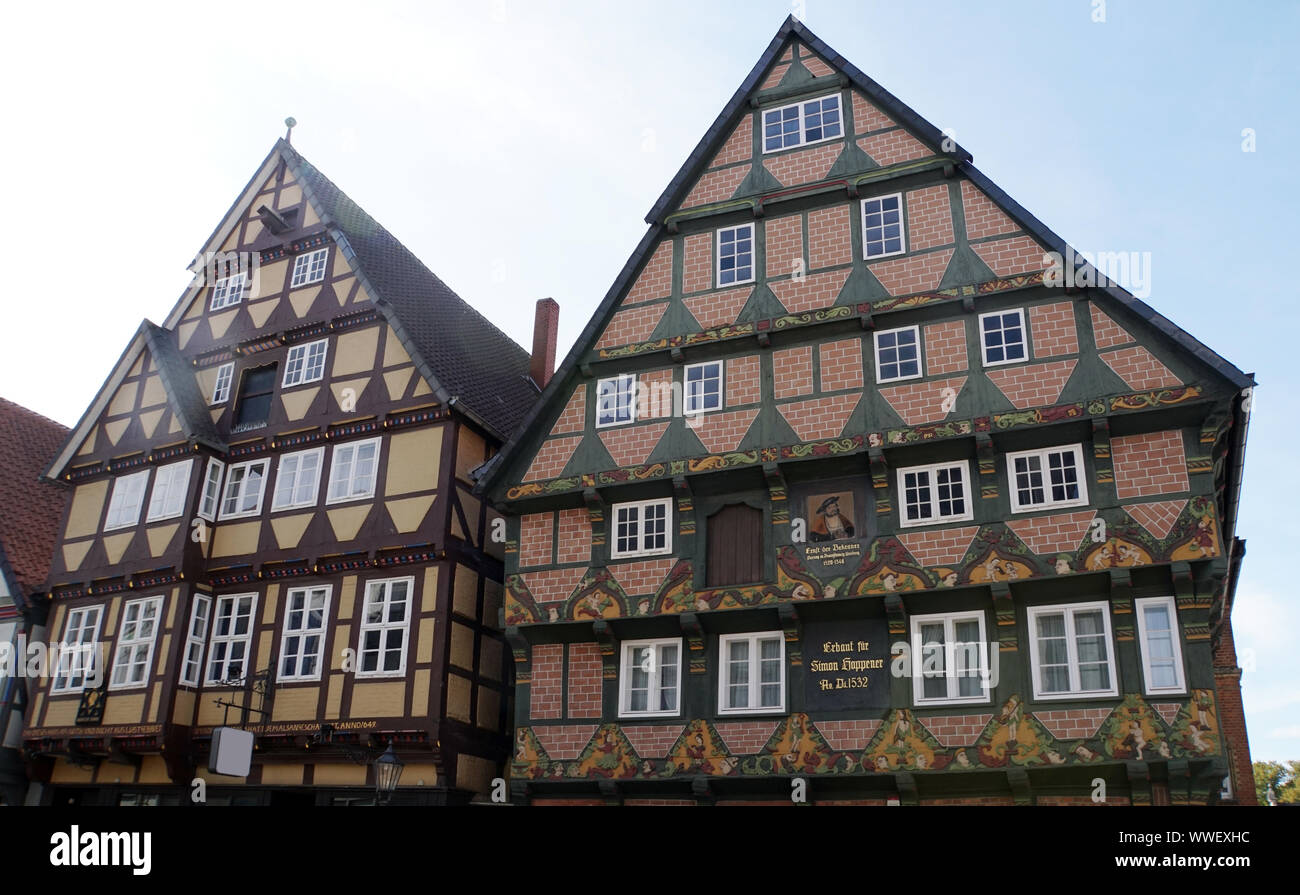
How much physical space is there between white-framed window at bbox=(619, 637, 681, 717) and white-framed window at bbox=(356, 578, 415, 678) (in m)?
4.04

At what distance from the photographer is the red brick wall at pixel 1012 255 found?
56.0ft

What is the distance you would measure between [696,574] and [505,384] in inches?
350

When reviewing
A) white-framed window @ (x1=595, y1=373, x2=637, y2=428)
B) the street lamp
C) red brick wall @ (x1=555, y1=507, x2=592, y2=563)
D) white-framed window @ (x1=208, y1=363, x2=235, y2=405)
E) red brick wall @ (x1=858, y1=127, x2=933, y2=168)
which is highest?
red brick wall @ (x1=858, y1=127, x2=933, y2=168)

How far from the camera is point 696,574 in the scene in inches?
689

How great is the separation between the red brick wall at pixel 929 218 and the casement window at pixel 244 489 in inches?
513

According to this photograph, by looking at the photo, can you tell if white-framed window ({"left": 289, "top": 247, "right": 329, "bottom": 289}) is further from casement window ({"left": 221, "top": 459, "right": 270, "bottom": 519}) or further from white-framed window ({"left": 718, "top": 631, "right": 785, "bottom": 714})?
white-framed window ({"left": 718, "top": 631, "right": 785, "bottom": 714})

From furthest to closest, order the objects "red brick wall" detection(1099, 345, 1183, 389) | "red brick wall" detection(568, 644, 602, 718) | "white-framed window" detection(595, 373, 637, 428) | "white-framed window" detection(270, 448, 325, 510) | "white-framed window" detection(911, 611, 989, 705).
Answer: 1. "white-framed window" detection(270, 448, 325, 510)
2. "white-framed window" detection(595, 373, 637, 428)
3. "red brick wall" detection(568, 644, 602, 718)
4. "red brick wall" detection(1099, 345, 1183, 389)
5. "white-framed window" detection(911, 611, 989, 705)

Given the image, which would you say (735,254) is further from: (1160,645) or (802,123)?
(1160,645)

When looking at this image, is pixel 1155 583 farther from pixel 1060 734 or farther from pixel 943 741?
pixel 943 741

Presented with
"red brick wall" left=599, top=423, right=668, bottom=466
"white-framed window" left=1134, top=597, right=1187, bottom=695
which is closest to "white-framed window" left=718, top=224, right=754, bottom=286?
"red brick wall" left=599, top=423, right=668, bottom=466

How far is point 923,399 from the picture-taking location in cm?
1688

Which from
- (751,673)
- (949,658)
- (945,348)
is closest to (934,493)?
(945,348)

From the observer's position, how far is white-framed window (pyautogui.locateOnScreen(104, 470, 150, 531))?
23406 millimetres
